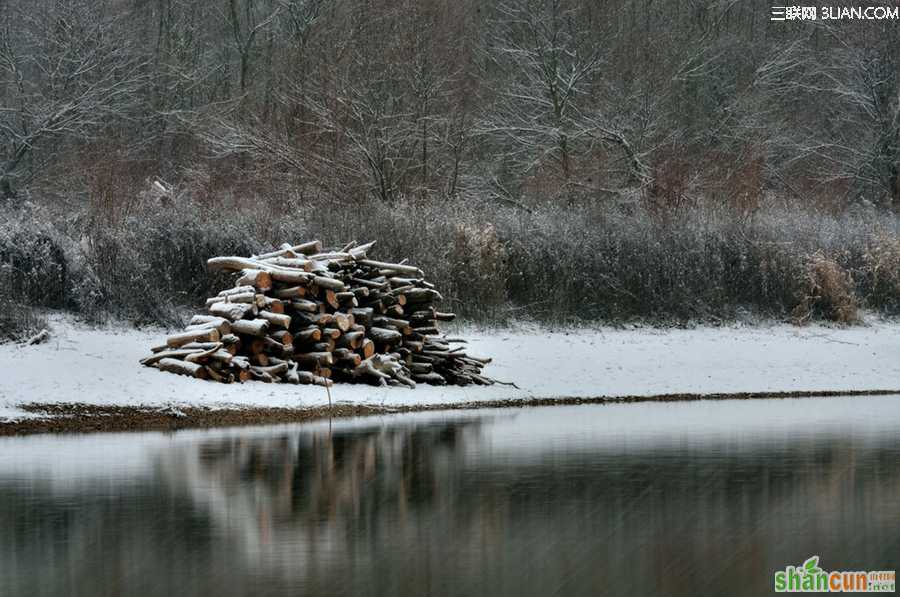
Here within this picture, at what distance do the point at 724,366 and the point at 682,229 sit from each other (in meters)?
8.17

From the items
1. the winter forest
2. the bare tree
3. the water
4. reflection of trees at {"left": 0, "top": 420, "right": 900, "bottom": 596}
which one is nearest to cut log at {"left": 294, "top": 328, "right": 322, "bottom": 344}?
the water

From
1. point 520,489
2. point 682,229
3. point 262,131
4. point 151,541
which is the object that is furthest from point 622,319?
point 151,541

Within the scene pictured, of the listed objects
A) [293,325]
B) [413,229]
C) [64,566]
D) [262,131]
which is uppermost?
[262,131]

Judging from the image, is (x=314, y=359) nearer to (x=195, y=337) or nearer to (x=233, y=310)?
(x=233, y=310)

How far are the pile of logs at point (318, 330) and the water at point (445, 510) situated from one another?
3515 millimetres

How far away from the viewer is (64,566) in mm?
9680

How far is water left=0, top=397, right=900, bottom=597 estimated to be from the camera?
9203mm

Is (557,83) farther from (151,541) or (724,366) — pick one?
(151,541)

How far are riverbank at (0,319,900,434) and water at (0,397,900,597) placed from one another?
156 centimetres

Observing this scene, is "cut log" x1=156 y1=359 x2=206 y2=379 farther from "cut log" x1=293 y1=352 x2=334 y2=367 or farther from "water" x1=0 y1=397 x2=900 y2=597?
"water" x1=0 y1=397 x2=900 y2=597

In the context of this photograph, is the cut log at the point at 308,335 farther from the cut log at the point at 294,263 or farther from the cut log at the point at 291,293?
the cut log at the point at 294,263

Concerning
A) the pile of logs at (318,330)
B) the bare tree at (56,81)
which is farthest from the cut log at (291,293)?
the bare tree at (56,81)

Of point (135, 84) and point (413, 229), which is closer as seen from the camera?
point (413, 229)

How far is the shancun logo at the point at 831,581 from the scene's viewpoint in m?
8.71
